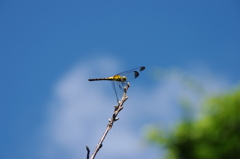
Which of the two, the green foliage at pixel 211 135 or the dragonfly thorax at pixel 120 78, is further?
the dragonfly thorax at pixel 120 78

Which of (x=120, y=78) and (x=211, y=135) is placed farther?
(x=120, y=78)

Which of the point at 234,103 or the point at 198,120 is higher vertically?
the point at 234,103

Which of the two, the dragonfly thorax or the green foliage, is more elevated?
the dragonfly thorax

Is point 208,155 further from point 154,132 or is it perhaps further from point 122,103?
point 122,103

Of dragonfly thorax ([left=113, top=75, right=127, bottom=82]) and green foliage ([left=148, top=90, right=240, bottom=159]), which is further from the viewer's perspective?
dragonfly thorax ([left=113, top=75, right=127, bottom=82])

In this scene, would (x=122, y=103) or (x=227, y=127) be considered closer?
(x=227, y=127)

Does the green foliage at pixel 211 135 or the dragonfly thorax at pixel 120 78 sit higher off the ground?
the dragonfly thorax at pixel 120 78

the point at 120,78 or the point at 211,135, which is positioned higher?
the point at 120,78

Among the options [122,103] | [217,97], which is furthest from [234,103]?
[122,103]
